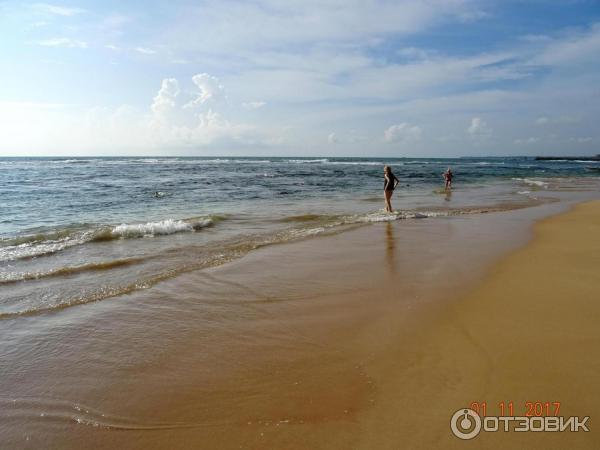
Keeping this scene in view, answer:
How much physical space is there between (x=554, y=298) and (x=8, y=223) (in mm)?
15026

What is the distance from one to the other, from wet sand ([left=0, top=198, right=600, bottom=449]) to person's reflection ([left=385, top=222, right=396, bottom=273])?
1.43ft

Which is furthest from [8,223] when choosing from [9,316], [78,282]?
[9,316]

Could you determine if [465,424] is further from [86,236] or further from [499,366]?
[86,236]

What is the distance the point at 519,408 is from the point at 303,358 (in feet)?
6.17

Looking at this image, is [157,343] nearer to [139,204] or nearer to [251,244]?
[251,244]

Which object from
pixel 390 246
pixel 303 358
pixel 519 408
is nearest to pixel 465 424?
pixel 519 408

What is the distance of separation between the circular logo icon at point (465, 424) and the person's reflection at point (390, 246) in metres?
3.86

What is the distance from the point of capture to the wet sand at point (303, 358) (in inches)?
113

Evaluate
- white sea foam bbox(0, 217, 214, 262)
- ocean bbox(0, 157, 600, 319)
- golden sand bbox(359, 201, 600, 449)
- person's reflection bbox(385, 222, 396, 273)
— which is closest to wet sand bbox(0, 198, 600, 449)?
golden sand bbox(359, 201, 600, 449)

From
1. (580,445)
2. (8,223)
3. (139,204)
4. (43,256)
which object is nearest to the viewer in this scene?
(580,445)

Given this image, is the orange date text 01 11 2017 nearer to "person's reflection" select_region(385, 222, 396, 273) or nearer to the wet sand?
the wet sand

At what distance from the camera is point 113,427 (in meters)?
2.93

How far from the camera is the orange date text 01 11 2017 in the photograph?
9.78ft

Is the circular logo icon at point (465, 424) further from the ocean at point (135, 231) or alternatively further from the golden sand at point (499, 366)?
the ocean at point (135, 231)
